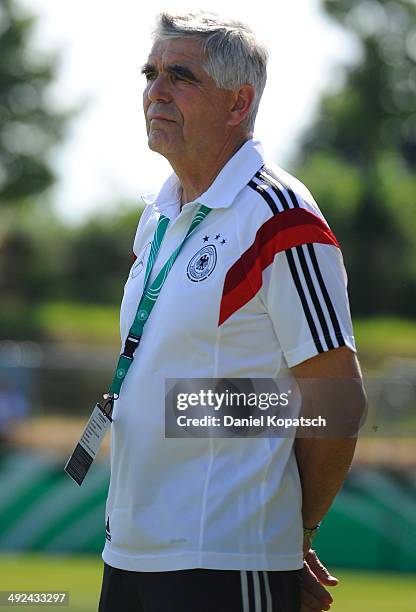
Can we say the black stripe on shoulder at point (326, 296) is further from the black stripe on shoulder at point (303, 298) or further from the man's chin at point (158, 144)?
the man's chin at point (158, 144)

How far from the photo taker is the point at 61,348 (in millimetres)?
24406

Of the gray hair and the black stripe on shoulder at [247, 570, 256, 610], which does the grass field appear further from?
the gray hair

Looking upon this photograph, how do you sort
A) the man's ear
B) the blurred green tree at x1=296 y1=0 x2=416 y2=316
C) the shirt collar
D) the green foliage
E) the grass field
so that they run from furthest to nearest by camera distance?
the green foliage < the blurred green tree at x1=296 y1=0 x2=416 y2=316 < the grass field < the man's ear < the shirt collar

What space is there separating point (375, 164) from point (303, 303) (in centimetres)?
2707

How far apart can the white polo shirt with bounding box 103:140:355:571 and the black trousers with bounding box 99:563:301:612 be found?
0.07 feet

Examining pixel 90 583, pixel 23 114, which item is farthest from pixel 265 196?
pixel 23 114

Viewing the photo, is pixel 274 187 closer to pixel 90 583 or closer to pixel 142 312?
pixel 142 312

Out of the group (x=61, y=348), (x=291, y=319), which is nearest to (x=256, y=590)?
(x=291, y=319)

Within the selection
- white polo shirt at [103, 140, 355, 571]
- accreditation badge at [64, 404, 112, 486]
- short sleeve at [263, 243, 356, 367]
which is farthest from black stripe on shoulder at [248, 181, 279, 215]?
accreditation badge at [64, 404, 112, 486]

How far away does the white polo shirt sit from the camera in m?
2.67

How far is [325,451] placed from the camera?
9.04 feet

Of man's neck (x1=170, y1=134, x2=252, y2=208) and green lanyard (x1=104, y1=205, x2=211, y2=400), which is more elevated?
man's neck (x1=170, y1=134, x2=252, y2=208)

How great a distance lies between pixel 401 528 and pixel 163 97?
9.77m
